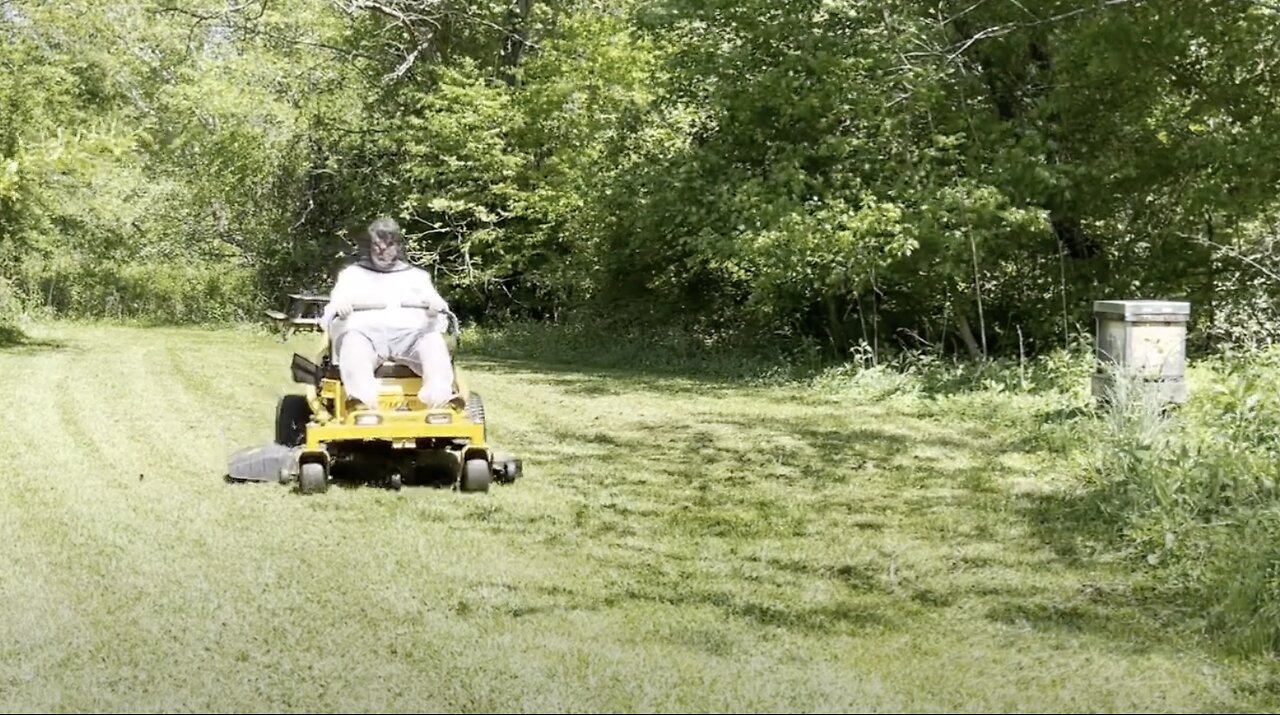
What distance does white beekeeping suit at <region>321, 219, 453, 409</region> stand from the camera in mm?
8359

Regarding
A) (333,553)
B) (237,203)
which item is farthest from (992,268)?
(237,203)

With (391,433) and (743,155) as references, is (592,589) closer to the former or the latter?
(391,433)

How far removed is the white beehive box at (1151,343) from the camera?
983 centimetres

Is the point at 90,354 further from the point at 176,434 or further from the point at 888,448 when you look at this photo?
the point at 888,448

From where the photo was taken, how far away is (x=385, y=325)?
28.1ft

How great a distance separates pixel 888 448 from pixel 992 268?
5736 millimetres

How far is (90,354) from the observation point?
1952 centimetres

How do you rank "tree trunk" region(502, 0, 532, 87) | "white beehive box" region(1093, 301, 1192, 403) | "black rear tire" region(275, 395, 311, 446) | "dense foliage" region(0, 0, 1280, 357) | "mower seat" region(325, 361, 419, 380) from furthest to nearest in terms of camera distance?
"tree trunk" region(502, 0, 532, 87)
"dense foliage" region(0, 0, 1280, 357)
"white beehive box" region(1093, 301, 1192, 403)
"black rear tire" region(275, 395, 311, 446)
"mower seat" region(325, 361, 419, 380)

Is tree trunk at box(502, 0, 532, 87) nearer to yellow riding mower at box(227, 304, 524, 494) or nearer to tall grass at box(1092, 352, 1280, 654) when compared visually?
yellow riding mower at box(227, 304, 524, 494)

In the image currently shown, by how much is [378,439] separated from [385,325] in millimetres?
752

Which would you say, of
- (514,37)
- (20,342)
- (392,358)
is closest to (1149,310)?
(392,358)

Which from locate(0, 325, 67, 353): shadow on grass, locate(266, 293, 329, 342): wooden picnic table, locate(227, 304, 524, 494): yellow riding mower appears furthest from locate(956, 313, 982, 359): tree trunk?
locate(0, 325, 67, 353): shadow on grass

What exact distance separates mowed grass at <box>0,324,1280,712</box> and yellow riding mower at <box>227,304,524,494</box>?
19 cm

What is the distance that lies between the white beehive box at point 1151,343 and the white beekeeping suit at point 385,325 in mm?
4370
